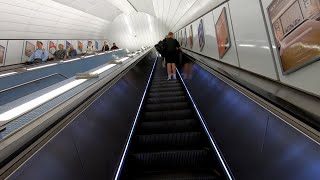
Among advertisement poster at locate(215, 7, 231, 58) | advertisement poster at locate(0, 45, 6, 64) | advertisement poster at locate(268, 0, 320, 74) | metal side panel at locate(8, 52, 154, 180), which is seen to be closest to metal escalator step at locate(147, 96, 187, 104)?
advertisement poster at locate(215, 7, 231, 58)

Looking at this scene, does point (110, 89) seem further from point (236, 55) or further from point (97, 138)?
point (236, 55)

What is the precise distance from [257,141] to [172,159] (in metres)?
1.14

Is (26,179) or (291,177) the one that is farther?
(291,177)

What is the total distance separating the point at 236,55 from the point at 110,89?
1894 mm

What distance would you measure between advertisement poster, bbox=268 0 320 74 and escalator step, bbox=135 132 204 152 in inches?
53.8

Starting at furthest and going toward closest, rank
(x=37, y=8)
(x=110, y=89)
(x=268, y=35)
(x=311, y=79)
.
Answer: (x=37, y=8) → (x=110, y=89) → (x=268, y=35) → (x=311, y=79)

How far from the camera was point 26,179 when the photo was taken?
4.07ft

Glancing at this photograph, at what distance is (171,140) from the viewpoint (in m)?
3.26

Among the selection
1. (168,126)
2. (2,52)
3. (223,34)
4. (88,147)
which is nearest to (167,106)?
(168,126)

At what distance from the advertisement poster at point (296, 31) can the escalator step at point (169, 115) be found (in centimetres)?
203

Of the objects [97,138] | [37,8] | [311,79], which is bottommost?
[97,138]

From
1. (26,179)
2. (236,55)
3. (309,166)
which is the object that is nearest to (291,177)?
(309,166)

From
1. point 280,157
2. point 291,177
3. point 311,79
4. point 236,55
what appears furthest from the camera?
point 236,55

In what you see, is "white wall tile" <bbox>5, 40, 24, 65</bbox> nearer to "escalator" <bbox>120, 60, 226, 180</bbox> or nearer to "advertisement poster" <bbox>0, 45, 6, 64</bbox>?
"advertisement poster" <bbox>0, 45, 6, 64</bbox>
